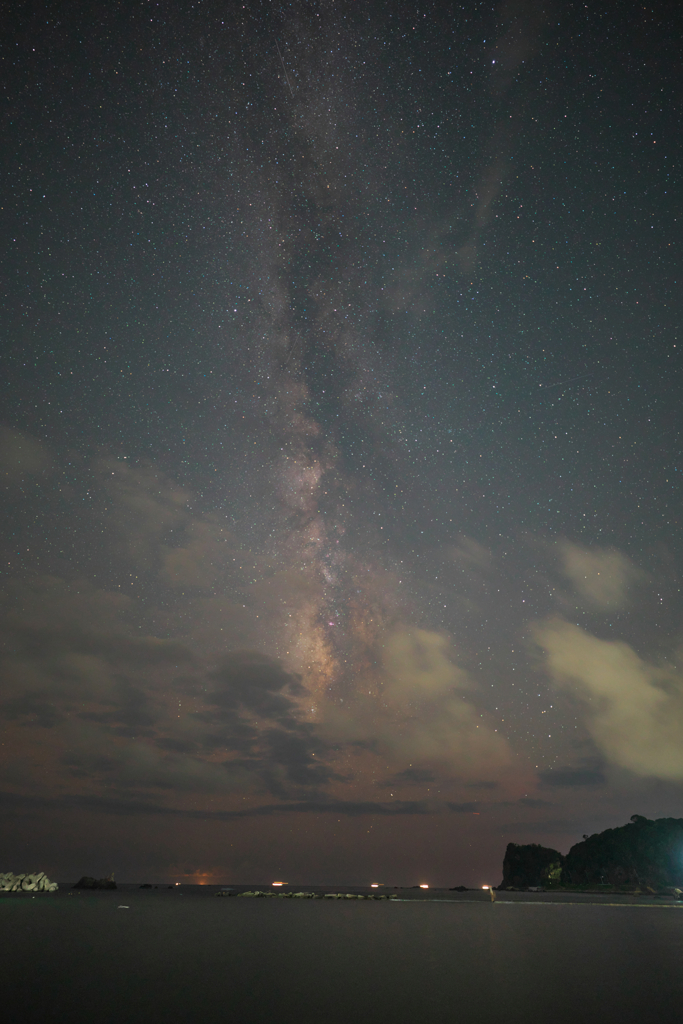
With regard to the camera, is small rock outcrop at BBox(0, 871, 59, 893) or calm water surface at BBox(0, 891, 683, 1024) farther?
small rock outcrop at BBox(0, 871, 59, 893)

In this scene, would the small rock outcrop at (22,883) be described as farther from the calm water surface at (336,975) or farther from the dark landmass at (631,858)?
the dark landmass at (631,858)

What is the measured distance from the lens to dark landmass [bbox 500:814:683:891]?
150 m

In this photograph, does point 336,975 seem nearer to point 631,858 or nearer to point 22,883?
point 22,883

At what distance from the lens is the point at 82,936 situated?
47.4 m

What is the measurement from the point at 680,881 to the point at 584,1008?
16487 centimetres

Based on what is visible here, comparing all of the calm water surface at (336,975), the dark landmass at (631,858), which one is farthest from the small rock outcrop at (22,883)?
the dark landmass at (631,858)

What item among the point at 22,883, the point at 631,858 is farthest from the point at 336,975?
the point at 631,858

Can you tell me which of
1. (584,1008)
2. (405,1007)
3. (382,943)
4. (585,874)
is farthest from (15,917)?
(585,874)

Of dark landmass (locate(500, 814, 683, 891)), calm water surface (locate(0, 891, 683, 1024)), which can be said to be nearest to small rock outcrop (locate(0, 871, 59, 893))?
calm water surface (locate(0, 891, 683, 1024))

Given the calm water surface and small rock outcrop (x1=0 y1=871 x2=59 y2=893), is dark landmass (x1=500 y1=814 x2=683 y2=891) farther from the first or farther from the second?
small rock outcrop (x1=0 y1=871 x2=59 y2=893)

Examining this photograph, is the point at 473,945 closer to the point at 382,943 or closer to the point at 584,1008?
the point at 382,943

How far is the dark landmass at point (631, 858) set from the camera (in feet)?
493

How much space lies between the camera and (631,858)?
158 metres

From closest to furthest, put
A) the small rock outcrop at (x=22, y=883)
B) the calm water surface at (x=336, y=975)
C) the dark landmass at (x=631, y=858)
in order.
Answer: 1. the calm water surface at (x=336, y=975)
2. the small rock outcrop at (x=22, y=883)
3. the dark landmass at (x=631, y=858)
